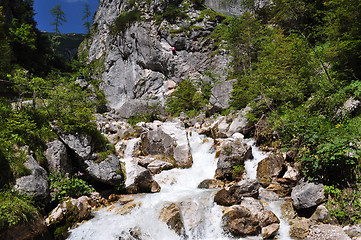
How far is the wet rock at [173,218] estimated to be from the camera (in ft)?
19.9

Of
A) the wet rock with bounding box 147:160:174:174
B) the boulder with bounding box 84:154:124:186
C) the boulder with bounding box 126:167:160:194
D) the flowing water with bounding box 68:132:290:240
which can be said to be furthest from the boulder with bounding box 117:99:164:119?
the flowing water with bounding box 68:132:290:240

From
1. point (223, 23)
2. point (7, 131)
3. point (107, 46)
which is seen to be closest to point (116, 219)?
point (7, 131)

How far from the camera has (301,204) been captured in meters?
5.97

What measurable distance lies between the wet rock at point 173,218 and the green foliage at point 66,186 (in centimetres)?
367

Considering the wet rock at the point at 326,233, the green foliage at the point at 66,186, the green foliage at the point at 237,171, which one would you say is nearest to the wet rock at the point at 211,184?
the green foliage at the point at 237,171

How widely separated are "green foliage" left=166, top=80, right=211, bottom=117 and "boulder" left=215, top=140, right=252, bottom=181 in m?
Answer: 15.5

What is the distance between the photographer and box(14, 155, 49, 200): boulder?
19.3 ft

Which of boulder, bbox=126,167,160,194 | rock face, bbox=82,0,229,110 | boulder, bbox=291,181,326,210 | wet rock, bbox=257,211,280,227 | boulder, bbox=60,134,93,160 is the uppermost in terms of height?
rock face, bbox=82,0,229,110

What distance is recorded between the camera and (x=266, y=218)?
232 inches

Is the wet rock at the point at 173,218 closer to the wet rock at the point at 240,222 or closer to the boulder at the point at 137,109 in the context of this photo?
the wet rock at the point at 240,222

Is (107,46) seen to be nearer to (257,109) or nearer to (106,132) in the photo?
(106,132)

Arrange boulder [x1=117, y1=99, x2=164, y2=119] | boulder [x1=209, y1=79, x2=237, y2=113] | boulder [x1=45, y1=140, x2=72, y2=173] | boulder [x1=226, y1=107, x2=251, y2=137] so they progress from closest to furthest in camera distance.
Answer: boulder [x1=45, y1=140, x2=72, y2=173] → boulder [x1=226, y1=107, x2=251, y2=137] → boulder [x1=209, y1=79, x2=237, y2=113] → boulder [x1=117, y1=99, x2=164, y2=119]

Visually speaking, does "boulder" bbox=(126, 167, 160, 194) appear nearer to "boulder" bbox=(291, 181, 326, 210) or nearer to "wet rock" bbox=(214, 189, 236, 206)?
"wet rock" bbox=(214, 189, 236, 206)

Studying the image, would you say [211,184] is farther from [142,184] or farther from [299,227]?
[299,227]
